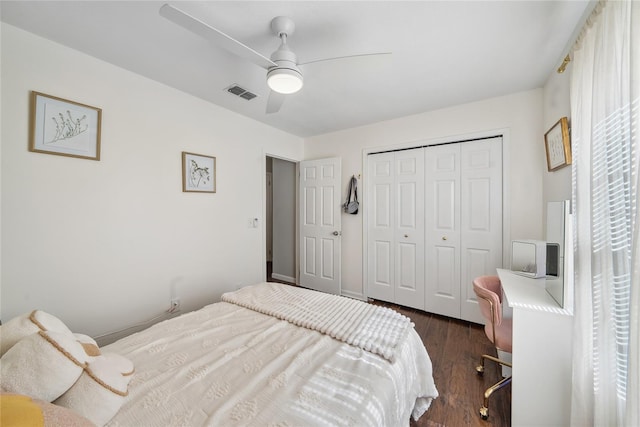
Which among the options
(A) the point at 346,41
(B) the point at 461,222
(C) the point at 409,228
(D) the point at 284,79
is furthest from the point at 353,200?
(D) the point at 284,79

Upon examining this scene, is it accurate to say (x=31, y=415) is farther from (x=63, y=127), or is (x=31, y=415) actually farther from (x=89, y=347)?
(x=63, y=127)

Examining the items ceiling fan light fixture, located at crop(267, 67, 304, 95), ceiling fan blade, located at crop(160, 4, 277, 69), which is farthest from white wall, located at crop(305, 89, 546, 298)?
ceiling fan blade, located at crop(160, 4, 277, 69)

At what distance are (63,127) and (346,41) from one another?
2088mm

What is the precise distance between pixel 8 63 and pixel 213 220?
1.74 meters

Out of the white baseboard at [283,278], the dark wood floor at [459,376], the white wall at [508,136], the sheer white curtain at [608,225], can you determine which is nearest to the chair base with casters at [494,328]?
the dark wood floor at [459,376]

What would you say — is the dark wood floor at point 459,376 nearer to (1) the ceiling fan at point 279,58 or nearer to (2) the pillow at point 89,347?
(2) the pillow at point 89,347

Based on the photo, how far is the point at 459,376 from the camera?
1.89 metres

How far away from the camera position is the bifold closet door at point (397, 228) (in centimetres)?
303

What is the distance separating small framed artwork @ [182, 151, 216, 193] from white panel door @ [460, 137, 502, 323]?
283cm

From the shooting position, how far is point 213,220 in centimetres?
270

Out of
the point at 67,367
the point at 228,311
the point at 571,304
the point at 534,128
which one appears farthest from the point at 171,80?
the point at 534,128

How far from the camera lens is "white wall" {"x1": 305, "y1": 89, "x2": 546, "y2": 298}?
2.39m

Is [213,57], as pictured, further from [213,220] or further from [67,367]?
[67,367]

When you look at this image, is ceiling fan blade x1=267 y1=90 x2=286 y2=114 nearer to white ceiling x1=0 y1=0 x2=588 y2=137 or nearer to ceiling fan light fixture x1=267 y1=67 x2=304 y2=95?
ceiling fan light fixture x1=267 y1=67 x2=304 y2=95
